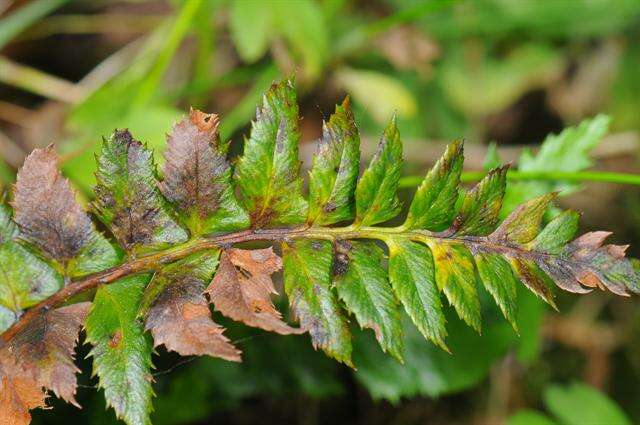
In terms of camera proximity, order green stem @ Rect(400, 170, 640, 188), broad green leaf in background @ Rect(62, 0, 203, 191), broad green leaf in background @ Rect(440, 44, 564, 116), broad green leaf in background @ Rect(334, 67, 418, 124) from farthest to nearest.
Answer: broad green leaf in background @ Rect(440, 44, 564, 116)
broad green leaf in background @ Rect(334, 67, 418, 124)
broad green leaf in background @ Rect(62, 0, 203, 191)
green stem @ Rect(400, 170, 640, 188)

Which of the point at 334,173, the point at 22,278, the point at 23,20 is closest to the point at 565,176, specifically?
the point at 334,173

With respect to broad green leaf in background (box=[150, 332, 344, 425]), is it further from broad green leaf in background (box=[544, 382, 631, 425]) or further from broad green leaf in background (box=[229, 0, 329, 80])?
broad green leaf in background (box=[229, 0, 329, 80])

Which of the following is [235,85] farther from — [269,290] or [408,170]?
[269,290]

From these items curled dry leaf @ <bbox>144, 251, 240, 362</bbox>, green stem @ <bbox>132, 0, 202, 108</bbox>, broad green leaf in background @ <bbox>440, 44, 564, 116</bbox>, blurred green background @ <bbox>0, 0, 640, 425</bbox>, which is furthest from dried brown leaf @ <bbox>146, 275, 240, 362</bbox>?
broad green leaf in background @ <bbox>440, 44, 564, 116</bbox>

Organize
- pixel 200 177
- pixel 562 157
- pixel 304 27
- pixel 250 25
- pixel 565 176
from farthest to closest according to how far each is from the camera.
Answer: pixel 304 27 → pixel 250 25 → pixel 562 157 → pixel 565 176 → pixel 200 177

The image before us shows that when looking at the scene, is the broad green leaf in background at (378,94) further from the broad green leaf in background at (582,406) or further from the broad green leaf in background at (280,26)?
the broad green leaf in background at (582,406)

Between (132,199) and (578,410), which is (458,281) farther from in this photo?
(578,410)

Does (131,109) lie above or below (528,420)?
above
